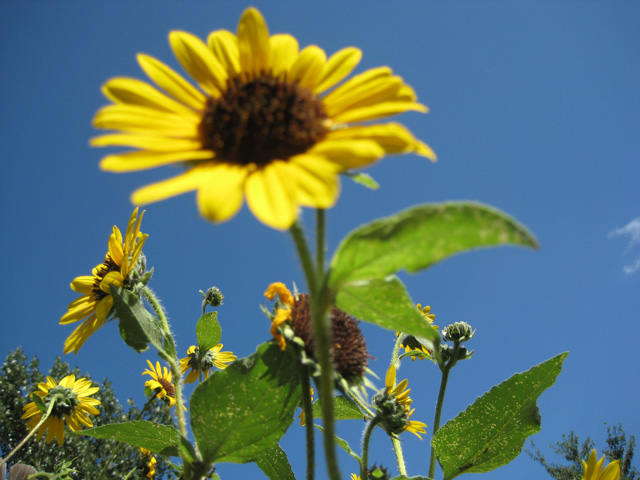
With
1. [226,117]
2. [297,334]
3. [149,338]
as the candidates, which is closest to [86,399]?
[149,338]

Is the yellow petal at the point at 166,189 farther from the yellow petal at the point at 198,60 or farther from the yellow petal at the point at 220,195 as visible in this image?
the yellow petal at the point at 198,60

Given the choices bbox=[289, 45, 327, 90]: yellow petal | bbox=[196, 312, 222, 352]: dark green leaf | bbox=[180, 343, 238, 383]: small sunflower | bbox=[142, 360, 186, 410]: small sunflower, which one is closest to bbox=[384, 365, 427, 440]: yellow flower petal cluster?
bbox=[196, 312, 222, 352]: dark green leaf

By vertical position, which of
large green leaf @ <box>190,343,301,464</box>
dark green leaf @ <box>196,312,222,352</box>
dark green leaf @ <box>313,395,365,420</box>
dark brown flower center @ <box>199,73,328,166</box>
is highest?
dark brown flower center @ <box>199,73,328,166</box>

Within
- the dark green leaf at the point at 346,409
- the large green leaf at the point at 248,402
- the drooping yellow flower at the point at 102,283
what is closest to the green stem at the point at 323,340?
the large green leaf at the point at 248,402

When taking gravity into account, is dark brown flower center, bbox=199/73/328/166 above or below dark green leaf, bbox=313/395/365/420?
above

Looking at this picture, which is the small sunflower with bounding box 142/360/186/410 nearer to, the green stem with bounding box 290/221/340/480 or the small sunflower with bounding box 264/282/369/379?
the small sunflower with bounding box 264/282/369/379

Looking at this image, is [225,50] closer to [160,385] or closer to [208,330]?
[208,330]
